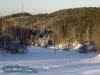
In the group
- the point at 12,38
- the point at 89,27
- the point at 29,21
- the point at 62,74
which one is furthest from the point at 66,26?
the point at 62,74

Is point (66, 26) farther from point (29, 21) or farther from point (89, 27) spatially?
point (29, 21)

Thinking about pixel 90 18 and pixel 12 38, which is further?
pixel 90 18

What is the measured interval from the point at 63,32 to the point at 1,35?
68329mm

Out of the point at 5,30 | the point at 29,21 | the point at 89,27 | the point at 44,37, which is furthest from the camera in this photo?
the point at 29,21

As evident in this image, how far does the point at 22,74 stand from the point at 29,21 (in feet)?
492

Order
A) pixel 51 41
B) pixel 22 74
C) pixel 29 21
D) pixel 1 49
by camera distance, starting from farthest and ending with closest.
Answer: pixel 29 21
pixel 51 41
pixel 1 49
pixel 22 74

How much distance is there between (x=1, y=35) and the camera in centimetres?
4097

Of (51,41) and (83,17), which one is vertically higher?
(83,17)

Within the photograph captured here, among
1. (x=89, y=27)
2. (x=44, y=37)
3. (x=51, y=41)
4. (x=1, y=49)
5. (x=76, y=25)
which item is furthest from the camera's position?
(x=76, y=25)

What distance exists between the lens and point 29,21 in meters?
166

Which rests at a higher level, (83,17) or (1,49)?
(83,17)

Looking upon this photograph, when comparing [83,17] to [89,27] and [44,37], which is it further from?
[44,37]

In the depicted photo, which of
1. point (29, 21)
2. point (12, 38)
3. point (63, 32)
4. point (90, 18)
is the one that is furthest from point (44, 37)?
point (29, 21)

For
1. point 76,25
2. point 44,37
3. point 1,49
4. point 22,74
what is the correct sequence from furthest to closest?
1. point 76,25
2. point 44,37
3. point 1,49
4. point 22,74
